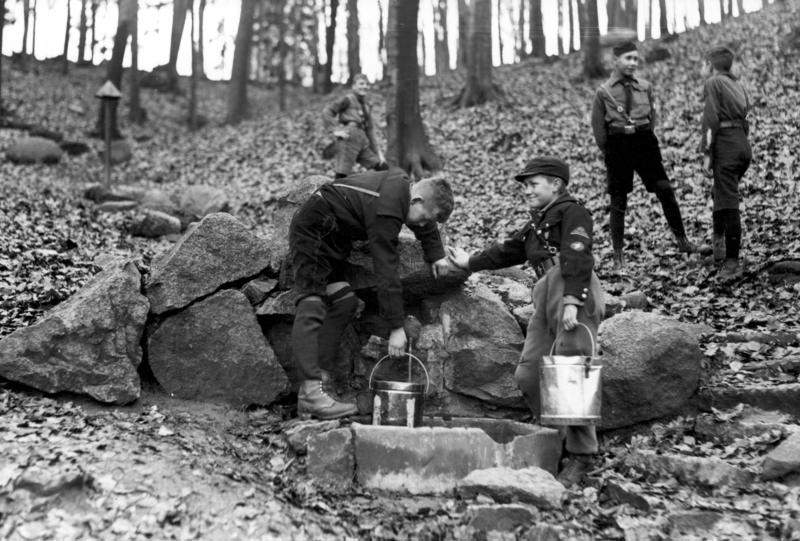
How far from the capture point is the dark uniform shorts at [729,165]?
6.94 metres

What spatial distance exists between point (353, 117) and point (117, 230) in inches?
144

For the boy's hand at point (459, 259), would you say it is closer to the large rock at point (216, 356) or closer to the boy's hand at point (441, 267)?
the boy's hand at point (441, 267)

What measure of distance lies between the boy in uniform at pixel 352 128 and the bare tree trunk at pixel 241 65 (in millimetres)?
12741

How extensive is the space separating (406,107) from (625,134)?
5.44 meters

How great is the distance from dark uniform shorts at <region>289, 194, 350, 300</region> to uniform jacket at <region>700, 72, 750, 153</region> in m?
4.13

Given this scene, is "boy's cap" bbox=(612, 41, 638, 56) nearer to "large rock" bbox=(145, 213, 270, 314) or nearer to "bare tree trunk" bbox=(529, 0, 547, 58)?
"large rock" bbox=(145, 213, 270, 314)

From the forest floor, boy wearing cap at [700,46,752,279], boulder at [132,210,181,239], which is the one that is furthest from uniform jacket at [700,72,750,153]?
boulder at [132,210,181,239]

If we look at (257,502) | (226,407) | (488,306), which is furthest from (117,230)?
(257,502)

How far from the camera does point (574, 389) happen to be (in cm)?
419

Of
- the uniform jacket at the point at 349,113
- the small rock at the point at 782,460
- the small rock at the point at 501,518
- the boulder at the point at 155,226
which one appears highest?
the uniform jacket at the point at 349,113

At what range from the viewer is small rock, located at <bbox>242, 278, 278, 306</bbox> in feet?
18.2

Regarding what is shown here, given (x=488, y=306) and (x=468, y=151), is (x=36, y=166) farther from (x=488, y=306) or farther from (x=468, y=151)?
(x=488, y=306)

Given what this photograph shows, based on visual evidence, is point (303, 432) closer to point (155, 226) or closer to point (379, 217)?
point (379, 217)

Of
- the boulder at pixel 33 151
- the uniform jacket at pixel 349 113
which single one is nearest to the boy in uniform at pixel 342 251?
the uniform jacket at pixel 349 113
